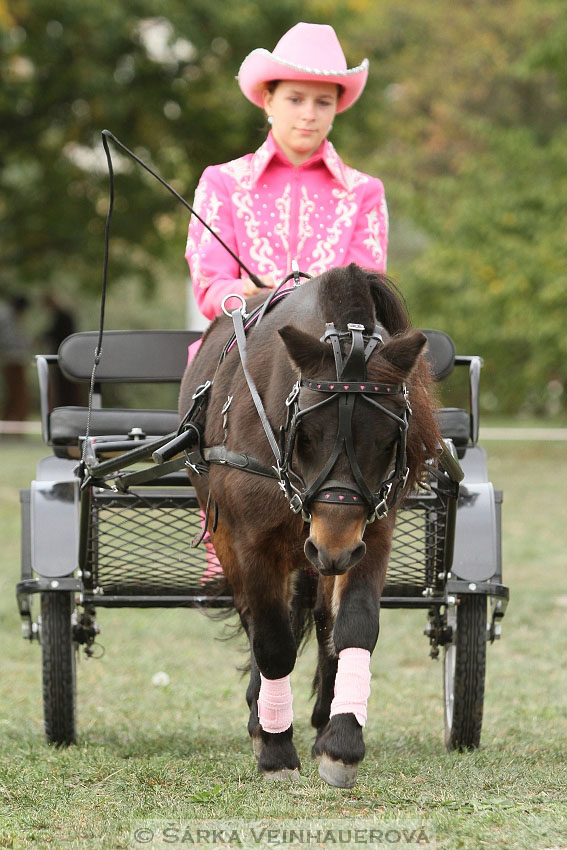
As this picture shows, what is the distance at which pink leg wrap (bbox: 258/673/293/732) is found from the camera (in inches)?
156

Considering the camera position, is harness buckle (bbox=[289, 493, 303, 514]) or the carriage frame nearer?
harness buckle (bbox=[289, 493, 303, 514])

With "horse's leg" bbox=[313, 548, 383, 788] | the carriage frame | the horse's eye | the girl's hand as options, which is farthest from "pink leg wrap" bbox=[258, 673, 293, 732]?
the girl's hand

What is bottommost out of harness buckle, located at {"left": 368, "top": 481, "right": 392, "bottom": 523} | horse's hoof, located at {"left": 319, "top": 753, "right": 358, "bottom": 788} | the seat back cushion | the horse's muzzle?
horse's hoof, located at {"left": 319, "top": 753, "right": 358, "bottom": 788}

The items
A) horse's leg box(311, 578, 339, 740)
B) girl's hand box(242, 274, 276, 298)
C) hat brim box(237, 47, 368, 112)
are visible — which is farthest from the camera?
hat brim box(237, 47, 368, 112)

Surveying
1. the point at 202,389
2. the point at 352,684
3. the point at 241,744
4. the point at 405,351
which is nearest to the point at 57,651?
the point at 241,744

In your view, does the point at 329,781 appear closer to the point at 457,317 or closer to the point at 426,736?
the point at 426,736

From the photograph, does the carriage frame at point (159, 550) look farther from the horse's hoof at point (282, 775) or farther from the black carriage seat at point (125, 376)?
the horse's hoof at point (282, 775)

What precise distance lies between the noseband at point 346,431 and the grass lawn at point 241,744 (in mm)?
916

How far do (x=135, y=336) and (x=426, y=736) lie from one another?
2.13m

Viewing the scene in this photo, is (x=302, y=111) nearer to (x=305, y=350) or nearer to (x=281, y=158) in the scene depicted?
(x=281, y=158)

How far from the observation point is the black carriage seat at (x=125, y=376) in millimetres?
4859

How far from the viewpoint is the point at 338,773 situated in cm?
349

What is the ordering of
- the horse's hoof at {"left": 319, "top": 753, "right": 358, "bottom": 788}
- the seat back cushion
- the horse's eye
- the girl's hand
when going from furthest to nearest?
the seat back cushion, the girl's hand, the horse's hoof at {"left": 319, "top": 753, "right": 358, "bottom": 788}, the horse's eye

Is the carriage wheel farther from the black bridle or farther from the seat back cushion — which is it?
the seat back cushion
